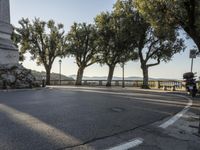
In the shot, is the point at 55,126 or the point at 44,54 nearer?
the point at 55,126

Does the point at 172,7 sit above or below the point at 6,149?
above

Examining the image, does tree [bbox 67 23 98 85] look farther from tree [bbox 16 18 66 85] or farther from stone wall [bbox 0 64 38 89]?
stone wall [bbox 0 64 38 89]

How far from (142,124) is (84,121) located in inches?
57.2

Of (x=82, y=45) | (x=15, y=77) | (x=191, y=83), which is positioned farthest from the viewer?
(x=82, y=45)

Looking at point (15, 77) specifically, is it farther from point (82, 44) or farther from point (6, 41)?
point (82, 44)

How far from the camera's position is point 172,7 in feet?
52.3

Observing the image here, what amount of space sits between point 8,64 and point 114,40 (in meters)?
17.1

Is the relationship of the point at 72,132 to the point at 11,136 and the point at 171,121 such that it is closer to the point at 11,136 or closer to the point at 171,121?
the point at 11,136

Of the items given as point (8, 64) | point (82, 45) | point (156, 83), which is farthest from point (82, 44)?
point (8, 64)

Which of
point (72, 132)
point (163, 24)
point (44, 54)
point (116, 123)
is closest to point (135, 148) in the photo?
point (72, 132)

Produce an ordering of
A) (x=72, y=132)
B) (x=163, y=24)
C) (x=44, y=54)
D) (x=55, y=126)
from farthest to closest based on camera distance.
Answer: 1. (x=44, y=54)
2. (x=163, y=24)
3. (x=55, y=126)
4. (x=72, y=132)

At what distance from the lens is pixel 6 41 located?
19984 millimetres

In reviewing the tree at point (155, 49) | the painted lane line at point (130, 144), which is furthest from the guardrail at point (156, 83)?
the painted lane line at point (130, 144)

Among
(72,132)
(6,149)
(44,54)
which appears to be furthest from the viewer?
(44,54)
